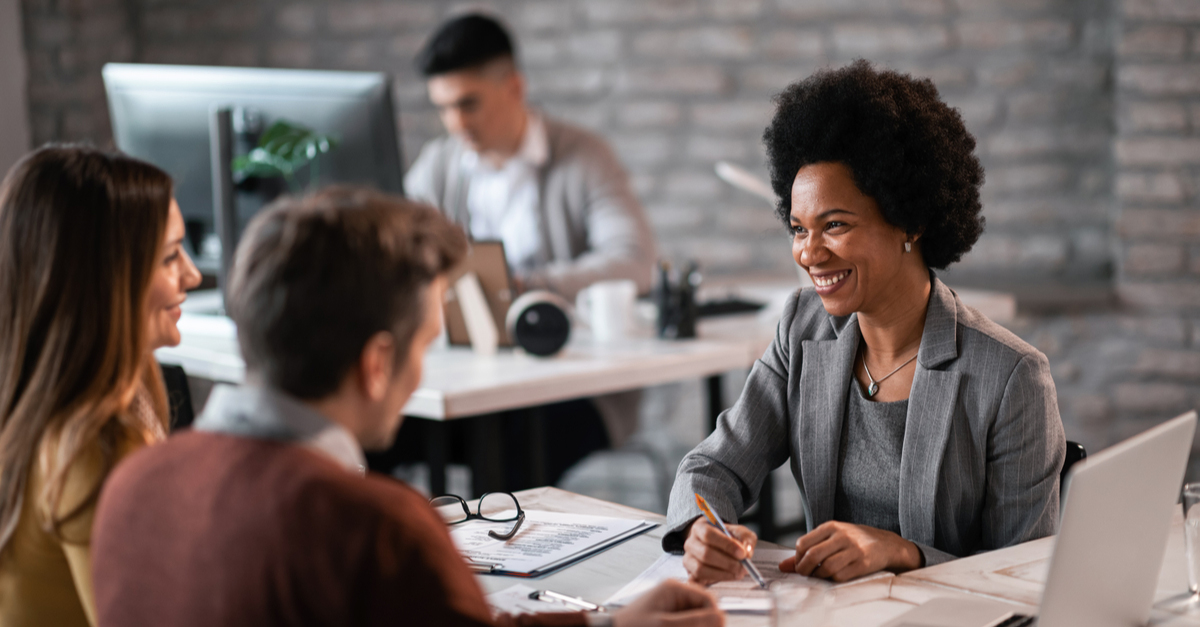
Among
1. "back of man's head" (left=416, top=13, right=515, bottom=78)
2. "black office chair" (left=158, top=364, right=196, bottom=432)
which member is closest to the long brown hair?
"black office chair" (left=158, top=364, right=196, bottom=432)

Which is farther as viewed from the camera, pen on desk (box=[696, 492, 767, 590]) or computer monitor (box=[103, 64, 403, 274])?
computer monitor (box=[103, 64, 403, 274])

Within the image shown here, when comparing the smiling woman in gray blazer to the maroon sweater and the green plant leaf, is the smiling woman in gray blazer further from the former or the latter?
the green plant leaf

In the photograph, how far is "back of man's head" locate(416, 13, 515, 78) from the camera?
294 cm

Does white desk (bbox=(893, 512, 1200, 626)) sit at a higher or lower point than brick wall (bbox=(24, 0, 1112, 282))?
lower

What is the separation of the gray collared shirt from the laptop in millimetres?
544

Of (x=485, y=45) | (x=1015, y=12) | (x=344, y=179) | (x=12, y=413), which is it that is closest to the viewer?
(x=12, y=413)

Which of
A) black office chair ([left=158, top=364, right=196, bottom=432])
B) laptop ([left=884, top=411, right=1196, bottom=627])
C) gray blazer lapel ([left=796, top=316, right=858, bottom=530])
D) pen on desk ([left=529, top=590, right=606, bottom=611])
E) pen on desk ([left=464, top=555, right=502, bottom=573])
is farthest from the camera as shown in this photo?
black office chair ([left=158, top=364, right=196, bottom=432])

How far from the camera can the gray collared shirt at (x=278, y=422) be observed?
750 millimetres

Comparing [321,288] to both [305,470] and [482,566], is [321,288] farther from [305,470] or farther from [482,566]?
[482,566]

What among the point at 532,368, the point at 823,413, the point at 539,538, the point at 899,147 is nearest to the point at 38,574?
the point at 539,538

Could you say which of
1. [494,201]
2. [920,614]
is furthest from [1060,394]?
[920,614]

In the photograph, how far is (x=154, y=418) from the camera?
1152mm

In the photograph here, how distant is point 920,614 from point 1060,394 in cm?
244

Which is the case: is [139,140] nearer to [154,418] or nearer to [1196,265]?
[154,418]
